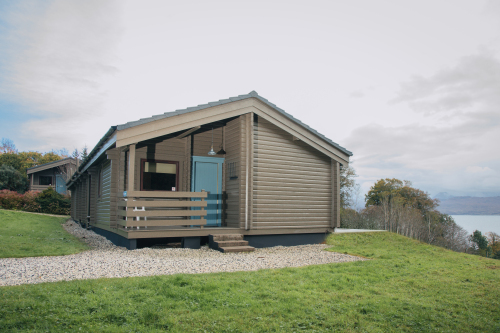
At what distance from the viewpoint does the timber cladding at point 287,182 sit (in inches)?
408

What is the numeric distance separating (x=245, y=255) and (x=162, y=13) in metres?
10.5

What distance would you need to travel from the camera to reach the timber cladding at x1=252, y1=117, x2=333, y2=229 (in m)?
10.4

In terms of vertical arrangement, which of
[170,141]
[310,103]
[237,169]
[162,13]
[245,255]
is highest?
[162,13]

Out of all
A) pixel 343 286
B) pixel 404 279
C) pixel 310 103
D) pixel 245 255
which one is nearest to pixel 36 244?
pixel 245 255

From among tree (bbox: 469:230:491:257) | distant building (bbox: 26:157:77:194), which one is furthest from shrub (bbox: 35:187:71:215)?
tree (bbox: 469:230:491:257)

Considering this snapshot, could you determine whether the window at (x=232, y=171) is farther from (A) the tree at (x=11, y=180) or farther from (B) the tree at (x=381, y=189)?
(B) the tree at (x=381, y=189)

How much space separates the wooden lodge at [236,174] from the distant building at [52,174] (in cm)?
2495

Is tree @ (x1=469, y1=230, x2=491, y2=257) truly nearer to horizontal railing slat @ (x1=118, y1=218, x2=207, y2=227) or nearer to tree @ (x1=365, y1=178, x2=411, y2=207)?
tree @ (x1=365, y1=178, x2=411, y2=207)

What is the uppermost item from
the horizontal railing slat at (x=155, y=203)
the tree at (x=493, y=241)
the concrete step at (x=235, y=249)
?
the horizontal railing slat at (x=155, y=203)

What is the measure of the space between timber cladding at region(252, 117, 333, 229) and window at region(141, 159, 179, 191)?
8.86 ft

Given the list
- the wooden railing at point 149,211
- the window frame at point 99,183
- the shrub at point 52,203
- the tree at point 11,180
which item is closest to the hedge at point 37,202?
the shrub at point 52,203

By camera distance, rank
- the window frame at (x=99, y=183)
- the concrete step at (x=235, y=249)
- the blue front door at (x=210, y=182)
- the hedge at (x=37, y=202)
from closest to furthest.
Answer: the concrete step at (x=235, y=249) → the blue front door at (x=210, y=182) → the window frame at (x=99, y=183) → the hedge at (x=37, y=202)

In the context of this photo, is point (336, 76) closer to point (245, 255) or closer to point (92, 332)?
point (245, 255)

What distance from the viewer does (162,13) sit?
13469 mm
